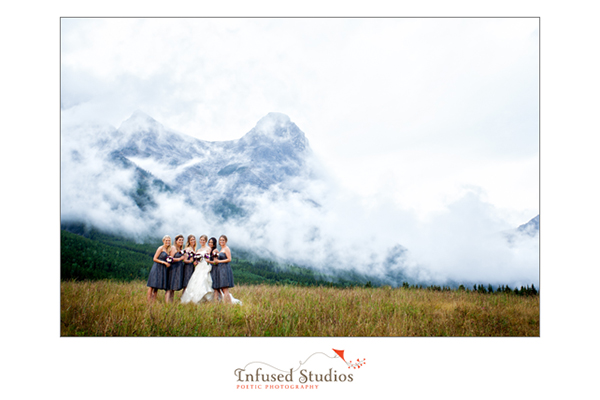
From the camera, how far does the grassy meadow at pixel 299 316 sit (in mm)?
5156

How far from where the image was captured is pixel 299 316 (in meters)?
5.52

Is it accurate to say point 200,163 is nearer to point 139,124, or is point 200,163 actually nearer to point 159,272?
point 139,124

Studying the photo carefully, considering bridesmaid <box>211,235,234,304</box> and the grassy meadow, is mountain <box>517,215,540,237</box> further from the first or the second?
bridesmaid <box>211,235,234,304</box>

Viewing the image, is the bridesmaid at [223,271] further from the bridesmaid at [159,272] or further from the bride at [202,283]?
the bridesmaid at [159,272]

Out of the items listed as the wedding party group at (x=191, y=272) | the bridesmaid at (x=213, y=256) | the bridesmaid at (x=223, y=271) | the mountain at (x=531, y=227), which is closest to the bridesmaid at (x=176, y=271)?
the wedding party group at (x=191, y=272)

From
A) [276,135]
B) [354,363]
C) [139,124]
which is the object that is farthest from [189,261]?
[276,135]

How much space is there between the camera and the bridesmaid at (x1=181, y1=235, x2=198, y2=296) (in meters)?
6.73

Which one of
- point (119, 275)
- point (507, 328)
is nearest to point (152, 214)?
point (119, 275)

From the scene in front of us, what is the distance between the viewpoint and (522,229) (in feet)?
21.2

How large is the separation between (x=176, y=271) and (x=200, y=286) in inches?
28.3

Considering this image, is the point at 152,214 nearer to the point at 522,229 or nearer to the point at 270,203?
the point at 270,203

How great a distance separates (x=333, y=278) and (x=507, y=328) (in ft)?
15.1

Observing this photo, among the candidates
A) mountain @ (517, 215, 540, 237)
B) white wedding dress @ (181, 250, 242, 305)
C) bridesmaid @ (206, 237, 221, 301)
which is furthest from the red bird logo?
mountain @ (517, 215, 540, 237)

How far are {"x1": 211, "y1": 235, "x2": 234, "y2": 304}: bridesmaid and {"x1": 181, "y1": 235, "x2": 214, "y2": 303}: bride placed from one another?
306 mm
